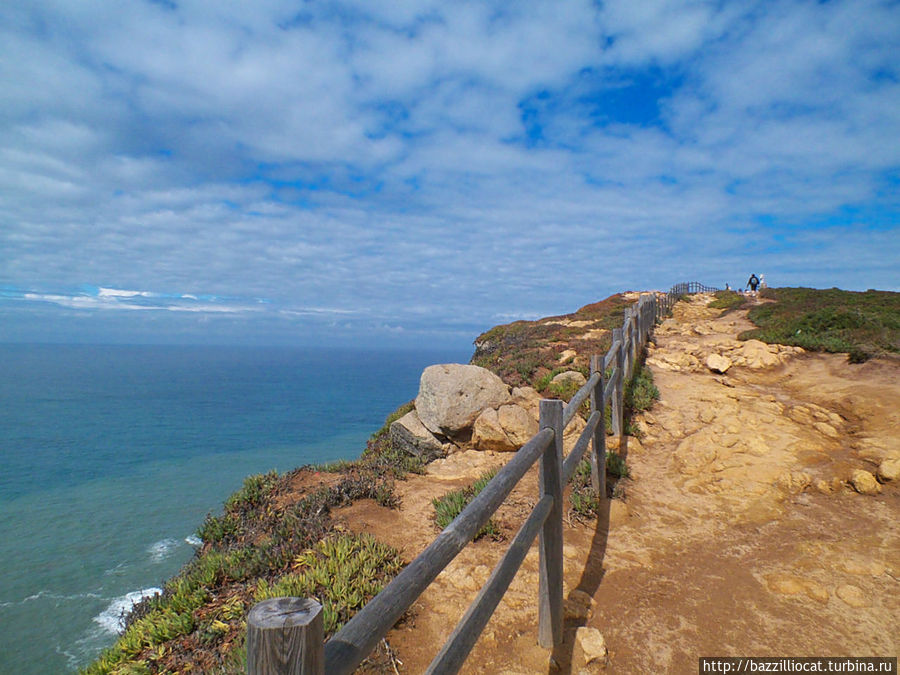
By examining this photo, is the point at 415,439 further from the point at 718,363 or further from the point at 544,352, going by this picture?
the point at 718,363

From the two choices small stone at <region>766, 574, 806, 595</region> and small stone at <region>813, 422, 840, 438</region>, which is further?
small stone at <region>813, 422, 840, 438</region>

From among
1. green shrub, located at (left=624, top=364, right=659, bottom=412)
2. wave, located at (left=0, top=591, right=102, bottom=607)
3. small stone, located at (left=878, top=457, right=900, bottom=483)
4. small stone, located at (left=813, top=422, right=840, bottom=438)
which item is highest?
green shrub, located at (left=624, top=364, right=659, bottom=412)

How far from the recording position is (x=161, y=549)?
20.8 metres

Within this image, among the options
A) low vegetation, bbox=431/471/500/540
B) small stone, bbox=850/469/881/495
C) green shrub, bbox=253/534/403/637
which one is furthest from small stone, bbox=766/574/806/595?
green shrub, bbox=253/534/403/637

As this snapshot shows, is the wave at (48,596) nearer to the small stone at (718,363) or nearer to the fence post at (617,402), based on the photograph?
the fence post at (617,402)

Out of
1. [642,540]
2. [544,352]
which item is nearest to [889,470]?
[642,540]

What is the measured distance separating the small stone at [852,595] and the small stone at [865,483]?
2.56 m

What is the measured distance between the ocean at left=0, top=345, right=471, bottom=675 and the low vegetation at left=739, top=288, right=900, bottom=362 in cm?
2214

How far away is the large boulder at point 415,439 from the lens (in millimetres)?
10727

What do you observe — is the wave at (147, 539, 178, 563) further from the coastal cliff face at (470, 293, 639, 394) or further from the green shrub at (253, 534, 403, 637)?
the green shrub at (253, 534, 403, 637)

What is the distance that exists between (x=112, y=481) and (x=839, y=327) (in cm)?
4010

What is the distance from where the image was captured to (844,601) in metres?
4.27

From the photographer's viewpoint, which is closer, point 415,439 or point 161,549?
point 415,439

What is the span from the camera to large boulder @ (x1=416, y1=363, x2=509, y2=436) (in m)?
10.6
